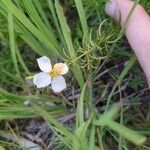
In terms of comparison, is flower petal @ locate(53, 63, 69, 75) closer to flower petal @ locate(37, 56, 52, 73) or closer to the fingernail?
flower petal @ locate(37, 56, 52, 73)

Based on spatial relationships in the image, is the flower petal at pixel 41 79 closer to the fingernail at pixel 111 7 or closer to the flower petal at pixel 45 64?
the flower petal at pixel 45 64

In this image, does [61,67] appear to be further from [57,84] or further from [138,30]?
[138,30]

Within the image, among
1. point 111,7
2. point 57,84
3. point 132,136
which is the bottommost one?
point 132,136

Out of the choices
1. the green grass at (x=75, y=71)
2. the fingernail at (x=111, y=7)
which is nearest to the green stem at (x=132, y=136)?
the green grass at (x=75, y=71)

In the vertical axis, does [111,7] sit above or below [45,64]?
above

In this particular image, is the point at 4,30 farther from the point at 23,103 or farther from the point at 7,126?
the point at 7,126

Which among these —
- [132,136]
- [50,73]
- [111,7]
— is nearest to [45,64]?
[50,73]

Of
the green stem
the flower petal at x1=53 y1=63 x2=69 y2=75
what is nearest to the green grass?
the flower petal at x1=53 y1=63 x2=69 y2=75
